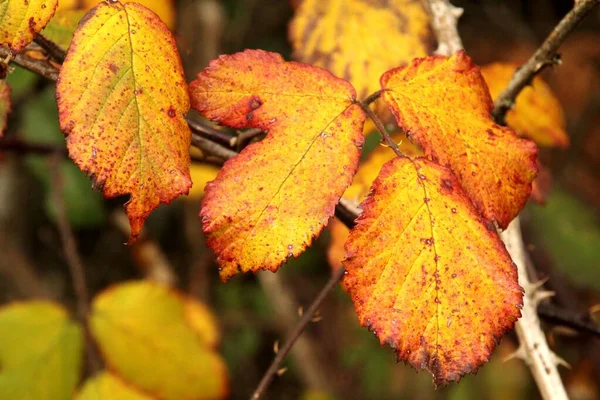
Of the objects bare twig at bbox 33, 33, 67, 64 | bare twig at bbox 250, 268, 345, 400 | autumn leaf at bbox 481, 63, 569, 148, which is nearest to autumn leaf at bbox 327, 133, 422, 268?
bare twig at bbox 250, 268, 345, 400

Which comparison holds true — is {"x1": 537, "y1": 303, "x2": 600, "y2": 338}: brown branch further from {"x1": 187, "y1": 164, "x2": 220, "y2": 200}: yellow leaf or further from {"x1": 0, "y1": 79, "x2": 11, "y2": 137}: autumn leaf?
{"x1": 187, "y1": 164, "x2": 220, "y2": 200}: yellow leaf

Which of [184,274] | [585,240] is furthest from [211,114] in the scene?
[585,240]

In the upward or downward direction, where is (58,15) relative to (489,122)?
downward

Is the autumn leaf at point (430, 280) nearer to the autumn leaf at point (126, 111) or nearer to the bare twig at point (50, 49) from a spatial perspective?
the autumn leaf at point (126, 111)

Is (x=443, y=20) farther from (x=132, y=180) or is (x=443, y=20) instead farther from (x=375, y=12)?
(x=132, y=180)

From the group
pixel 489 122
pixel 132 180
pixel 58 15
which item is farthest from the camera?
pixel 58 15

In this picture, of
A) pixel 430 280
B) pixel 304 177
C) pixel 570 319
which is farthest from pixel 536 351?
pixel 304 177

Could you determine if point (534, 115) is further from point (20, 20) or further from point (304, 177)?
point (20, 20)
